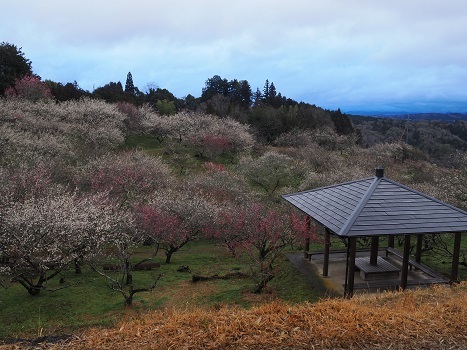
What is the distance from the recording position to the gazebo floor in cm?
1163

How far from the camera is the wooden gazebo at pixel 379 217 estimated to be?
10531 mm

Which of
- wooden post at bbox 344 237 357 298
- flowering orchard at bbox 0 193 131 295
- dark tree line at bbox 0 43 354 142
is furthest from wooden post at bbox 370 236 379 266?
dark tree line at bbox 0 43 354 142

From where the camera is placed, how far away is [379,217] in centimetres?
1080

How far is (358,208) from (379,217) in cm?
62

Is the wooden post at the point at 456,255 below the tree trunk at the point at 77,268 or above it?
above

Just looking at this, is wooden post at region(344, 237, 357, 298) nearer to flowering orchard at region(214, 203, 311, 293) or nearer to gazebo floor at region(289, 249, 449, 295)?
gazebo floor at region(289, 249, 449, 295)

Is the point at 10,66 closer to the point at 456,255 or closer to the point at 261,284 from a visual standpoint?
the point at 261,284

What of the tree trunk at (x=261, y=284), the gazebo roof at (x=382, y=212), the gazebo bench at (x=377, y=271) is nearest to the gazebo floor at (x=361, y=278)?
the gazebo bench at (x=377, y=271)

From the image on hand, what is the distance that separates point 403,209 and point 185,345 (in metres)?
9.09

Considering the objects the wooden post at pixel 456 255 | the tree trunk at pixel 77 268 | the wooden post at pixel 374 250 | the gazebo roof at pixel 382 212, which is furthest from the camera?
the tree trunk at pixel 77 268

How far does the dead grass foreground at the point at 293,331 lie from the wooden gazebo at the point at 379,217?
5.37 m

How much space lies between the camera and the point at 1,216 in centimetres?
1291

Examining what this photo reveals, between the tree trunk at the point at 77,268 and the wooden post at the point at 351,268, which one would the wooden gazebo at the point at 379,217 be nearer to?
the wooden post at the point at 351,268

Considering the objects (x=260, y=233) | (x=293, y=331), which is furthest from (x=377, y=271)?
(x=293, y=331)
